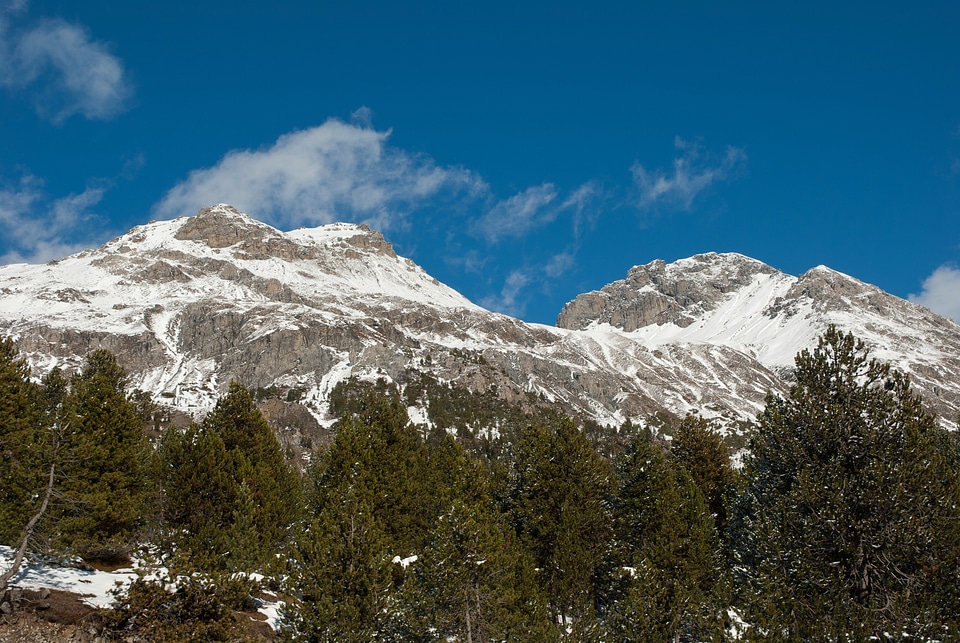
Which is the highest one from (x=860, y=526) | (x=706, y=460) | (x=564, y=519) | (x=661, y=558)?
(x=706, y=460)

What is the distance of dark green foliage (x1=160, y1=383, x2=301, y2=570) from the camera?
31156mm

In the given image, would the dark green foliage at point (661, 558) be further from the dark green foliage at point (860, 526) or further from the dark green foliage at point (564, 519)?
the dark green foliage at point (860, 526)

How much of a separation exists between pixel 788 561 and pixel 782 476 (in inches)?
215

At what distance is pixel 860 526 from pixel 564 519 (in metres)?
15.7

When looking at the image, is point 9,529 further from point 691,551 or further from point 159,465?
point 691,551

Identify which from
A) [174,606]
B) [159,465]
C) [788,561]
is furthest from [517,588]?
[159,465]

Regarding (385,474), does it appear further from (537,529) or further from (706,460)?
(706,460)

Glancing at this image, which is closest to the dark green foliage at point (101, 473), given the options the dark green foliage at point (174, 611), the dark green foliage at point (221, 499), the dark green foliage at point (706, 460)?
the dark green foliage at point (221, 499)

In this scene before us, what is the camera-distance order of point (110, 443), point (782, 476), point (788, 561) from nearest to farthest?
point (788, 561)
point (782, 476)
point (110, 443)

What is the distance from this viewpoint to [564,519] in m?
34.7

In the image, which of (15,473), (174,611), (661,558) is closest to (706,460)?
(661,558)

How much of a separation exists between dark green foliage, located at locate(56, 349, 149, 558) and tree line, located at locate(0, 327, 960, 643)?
12 centimetres

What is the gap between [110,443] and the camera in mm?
33000

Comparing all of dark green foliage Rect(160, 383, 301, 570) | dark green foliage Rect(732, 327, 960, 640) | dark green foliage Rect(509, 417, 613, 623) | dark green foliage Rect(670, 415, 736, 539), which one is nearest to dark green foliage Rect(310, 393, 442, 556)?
dark green foliage Rect(160, 383, 301, 570)
